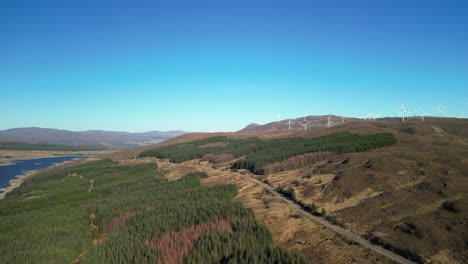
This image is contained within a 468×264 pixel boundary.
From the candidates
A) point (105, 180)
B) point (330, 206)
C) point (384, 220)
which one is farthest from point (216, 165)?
point (384, 220)

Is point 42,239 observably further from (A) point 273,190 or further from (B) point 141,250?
(A) point 273,190

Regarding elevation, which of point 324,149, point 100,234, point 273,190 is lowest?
point 100,234

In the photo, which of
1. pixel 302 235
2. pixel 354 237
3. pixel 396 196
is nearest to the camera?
pixel 354 237

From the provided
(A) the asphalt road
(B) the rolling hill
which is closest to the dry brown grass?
(B) the rolling hill

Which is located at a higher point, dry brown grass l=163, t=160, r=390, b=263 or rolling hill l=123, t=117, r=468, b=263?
rolling hill l=123, t=117, r=468, b=263

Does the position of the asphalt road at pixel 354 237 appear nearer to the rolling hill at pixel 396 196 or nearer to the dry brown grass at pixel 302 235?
the rolling hill at pixel 396 196

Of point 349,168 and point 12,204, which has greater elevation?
point 349,168

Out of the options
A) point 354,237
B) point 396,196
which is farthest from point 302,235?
point 396,196

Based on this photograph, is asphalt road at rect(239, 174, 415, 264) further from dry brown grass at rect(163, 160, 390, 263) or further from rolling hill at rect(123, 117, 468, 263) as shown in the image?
dry brown grass at rect(163, 160, 390, 263)

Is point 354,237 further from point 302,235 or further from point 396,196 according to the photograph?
point 396,196

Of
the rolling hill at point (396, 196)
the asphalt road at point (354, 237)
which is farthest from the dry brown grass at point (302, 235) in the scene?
the asphalt road at point (354, 237)

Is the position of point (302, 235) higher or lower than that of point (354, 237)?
lower
